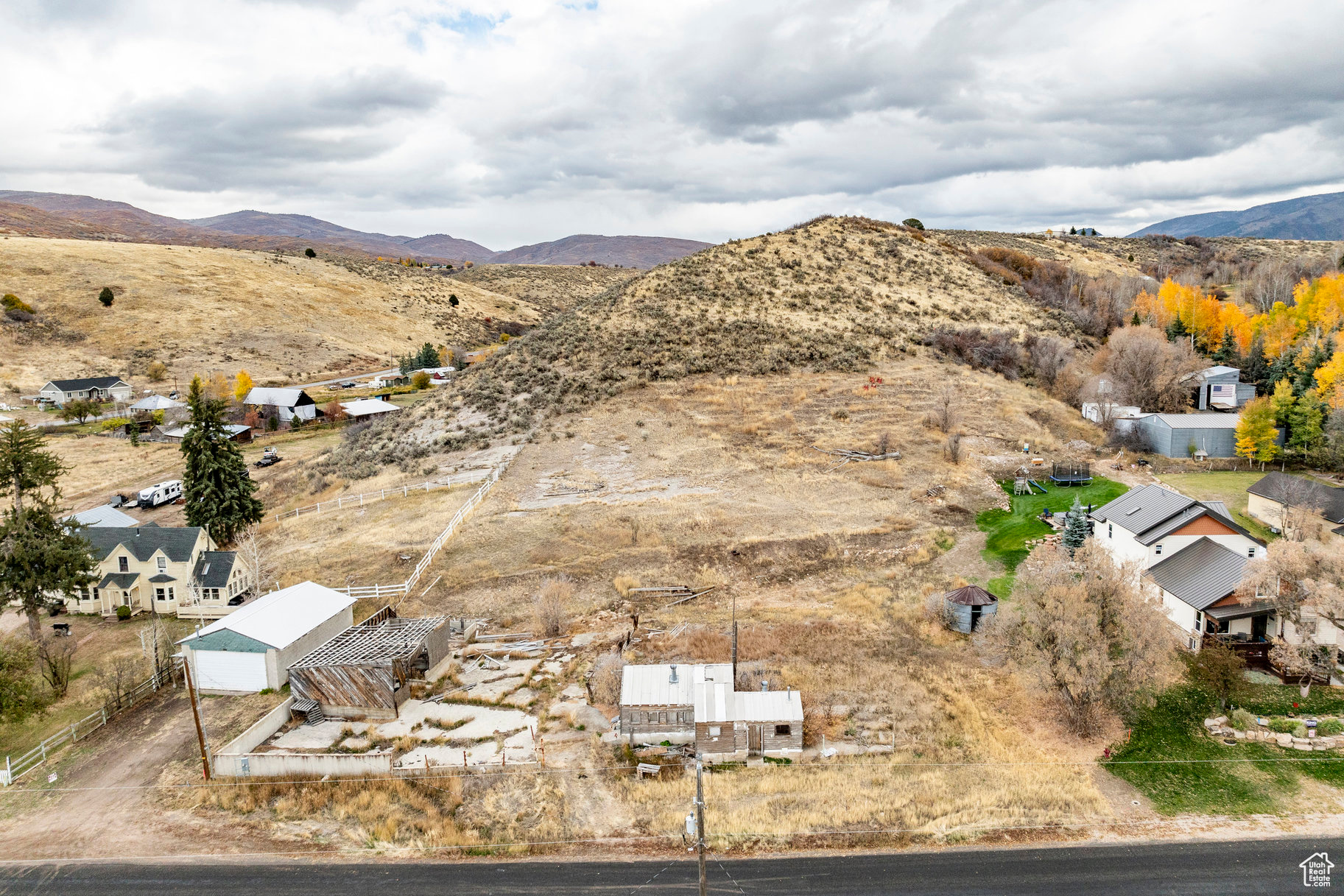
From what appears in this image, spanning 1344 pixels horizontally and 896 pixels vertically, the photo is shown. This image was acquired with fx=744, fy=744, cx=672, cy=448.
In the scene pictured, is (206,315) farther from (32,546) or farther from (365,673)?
(365,673)

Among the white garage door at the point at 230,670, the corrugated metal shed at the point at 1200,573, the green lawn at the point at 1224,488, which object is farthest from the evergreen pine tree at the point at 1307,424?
the white garage door at the point at 230,670

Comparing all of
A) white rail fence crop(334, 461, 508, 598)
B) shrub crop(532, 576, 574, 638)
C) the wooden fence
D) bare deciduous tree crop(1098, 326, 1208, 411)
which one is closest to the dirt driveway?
white rail fence crop(334, 461, 508, 598)

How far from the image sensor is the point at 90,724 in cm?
2403

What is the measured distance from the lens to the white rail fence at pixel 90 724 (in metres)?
21.7

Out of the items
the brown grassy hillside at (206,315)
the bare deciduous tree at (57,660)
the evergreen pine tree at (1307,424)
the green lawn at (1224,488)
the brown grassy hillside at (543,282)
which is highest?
the brown grassy hillside at (543,282)

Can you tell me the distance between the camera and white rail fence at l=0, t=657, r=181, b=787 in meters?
→ 21.7

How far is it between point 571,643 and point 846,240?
70.7m

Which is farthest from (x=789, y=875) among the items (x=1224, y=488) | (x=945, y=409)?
(x=945, y=409)

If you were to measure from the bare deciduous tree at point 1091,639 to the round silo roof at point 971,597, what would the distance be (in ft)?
11.1

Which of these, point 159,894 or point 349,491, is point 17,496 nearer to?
point 349,491

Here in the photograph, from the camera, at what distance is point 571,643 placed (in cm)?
2819

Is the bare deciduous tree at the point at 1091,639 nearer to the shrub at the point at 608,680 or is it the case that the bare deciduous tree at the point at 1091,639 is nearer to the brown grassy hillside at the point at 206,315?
the shrub at the point at 608,680

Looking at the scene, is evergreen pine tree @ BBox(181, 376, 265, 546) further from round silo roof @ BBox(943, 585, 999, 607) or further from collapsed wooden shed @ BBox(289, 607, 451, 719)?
round silo roof @ BBox(943, 585, 999, 607)

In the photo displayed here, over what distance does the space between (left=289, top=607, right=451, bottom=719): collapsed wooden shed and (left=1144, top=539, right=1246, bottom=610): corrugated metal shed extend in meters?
26.8
